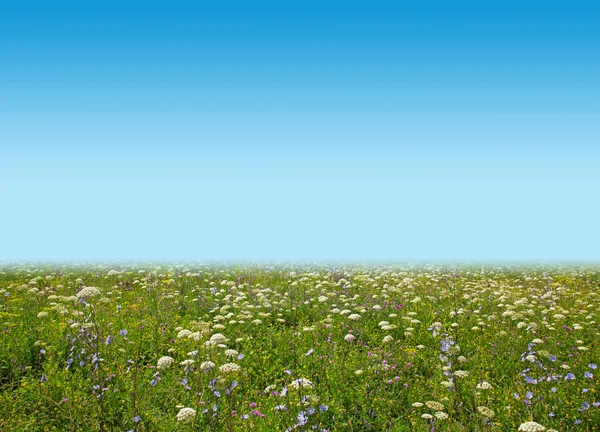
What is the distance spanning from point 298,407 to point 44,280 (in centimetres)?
1260

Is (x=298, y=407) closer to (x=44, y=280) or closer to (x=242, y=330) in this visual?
(x=242, y=330)

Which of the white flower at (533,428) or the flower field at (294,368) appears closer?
the white flower at (533,428)

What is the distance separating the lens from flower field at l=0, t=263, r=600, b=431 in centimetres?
411

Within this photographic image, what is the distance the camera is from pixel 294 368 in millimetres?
5848

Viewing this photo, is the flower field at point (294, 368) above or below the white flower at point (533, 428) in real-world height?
below

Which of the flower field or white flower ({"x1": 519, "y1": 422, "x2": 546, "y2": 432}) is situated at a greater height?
white flower ({"x1": 519, "y1": 422, "x2": 546, "y2": 432})

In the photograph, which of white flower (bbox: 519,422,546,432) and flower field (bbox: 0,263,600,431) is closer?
white flower (bbox: 519,422,546,432)

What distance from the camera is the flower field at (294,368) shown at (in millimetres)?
4113

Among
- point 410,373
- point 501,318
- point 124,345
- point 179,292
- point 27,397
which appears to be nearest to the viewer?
point 27,397

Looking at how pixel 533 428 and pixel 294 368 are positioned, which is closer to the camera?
pixel 533 428

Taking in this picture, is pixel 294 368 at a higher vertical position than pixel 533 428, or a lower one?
lower

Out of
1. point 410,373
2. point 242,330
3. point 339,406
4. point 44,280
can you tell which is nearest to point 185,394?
point 339,406

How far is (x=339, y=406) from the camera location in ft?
15.3

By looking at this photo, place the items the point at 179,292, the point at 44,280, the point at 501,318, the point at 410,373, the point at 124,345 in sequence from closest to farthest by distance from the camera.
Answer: the point at 410,373 < the point at 124,345 < the point at 501,318 < the point at 179,292 < the point at 44,280
